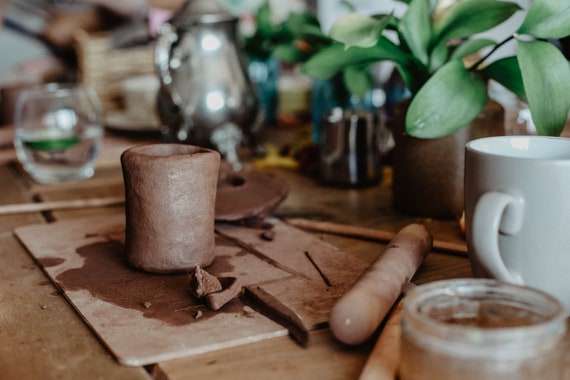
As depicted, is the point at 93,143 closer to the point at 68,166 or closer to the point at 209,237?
the point at 68,166

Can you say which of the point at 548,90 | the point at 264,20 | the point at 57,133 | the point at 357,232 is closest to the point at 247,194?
the point at 357,232

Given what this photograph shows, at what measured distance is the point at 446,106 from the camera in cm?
93

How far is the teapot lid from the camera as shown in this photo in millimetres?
1413

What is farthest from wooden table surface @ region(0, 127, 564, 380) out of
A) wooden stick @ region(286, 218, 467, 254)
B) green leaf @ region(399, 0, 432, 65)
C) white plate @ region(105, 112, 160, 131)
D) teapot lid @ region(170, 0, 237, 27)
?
white plate @ region(105, 112, 160, 131)

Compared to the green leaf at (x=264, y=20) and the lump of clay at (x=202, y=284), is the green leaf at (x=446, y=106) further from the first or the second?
the green leaf at (x=264, y=20)

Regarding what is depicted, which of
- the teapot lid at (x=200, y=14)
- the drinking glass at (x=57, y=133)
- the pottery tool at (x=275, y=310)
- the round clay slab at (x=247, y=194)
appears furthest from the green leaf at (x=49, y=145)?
the pottery tool at (x=275, y=310)

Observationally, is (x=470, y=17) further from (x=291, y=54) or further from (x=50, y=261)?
(x=50, y=261)

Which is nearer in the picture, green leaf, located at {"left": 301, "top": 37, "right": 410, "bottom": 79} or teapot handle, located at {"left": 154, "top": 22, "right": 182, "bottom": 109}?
green leaf, located at {"left": 301, "top": 37, "right": 410, "bottom": 79}

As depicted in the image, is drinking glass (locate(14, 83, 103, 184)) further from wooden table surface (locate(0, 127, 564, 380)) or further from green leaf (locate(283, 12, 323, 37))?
green leaf (locate(283, 12, 323, 37))

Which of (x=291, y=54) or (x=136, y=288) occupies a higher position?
(x=291, y=54)

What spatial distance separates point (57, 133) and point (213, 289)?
797 millimetres

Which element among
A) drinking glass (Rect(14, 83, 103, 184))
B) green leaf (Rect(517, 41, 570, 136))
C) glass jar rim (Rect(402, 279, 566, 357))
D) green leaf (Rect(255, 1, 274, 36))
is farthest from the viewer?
green leaf (Rect(255, 1, 274, 36))

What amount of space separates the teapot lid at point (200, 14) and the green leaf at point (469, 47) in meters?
0.54

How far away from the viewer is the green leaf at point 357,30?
0.88 metres
